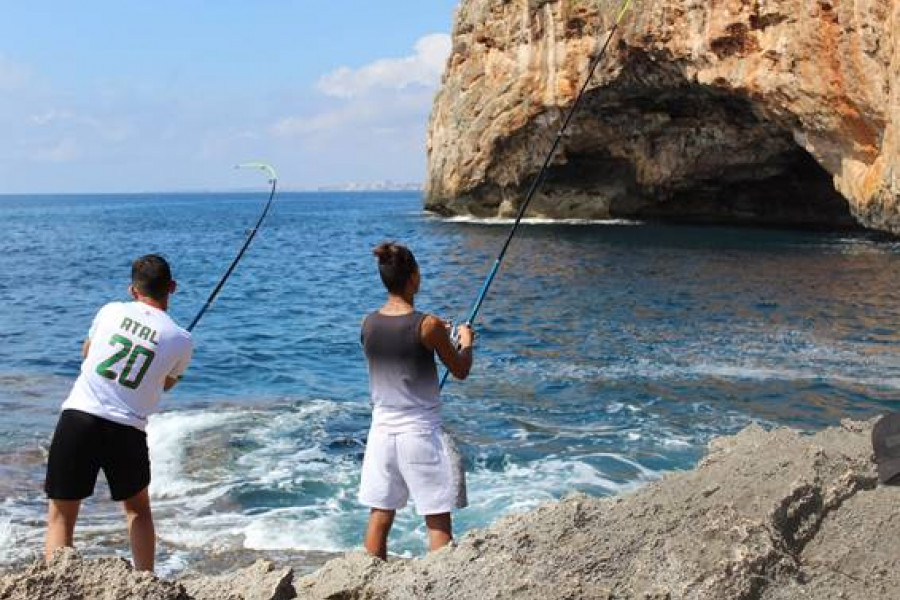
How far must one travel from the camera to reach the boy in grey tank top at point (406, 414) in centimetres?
400

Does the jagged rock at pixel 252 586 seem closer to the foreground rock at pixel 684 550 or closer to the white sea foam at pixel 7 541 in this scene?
the foreground rock at pixel 684 550

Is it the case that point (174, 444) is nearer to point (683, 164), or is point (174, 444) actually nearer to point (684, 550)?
point (684, 550)

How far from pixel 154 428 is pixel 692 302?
1133cm

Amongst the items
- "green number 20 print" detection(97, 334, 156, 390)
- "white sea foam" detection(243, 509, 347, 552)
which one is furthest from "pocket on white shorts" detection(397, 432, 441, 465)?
"white sea foam" detection(243, 509, 347, 552)

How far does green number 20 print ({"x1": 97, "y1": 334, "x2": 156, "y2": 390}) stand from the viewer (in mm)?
3982

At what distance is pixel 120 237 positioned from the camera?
51.0 meters

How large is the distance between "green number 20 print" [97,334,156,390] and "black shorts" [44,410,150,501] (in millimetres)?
188

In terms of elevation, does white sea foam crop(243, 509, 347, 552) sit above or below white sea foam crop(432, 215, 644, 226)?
below

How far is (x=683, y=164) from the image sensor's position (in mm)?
36938

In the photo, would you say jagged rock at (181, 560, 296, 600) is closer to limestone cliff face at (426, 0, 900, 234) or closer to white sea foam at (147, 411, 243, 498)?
white sea foam at (147, 411, 243, 498)

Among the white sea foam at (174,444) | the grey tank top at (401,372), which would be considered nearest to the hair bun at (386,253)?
the grey tank top at (401,372)

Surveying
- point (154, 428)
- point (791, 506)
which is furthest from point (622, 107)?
point (791, 506)

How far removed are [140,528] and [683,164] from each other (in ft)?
115

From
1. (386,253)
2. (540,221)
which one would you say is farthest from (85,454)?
(540,221)
